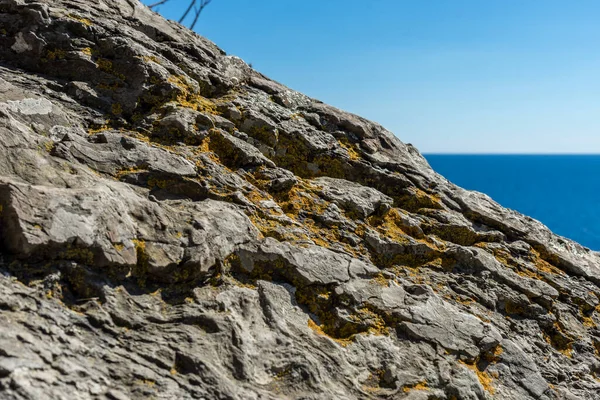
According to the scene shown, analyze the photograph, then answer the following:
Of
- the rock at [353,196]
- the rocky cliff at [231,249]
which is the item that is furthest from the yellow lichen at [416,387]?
the rock at [353,196]

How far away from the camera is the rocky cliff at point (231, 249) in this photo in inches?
255

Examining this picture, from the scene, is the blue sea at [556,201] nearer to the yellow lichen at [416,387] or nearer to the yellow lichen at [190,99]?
the yellow lichen at [190,99]

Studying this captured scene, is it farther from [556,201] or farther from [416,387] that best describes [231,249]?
[556,201]

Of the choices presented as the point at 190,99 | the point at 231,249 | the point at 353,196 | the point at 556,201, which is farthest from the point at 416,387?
the point at 556,201

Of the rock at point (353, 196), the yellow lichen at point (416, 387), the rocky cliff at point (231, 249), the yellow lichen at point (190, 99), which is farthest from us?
the yellow lichen at point (190, 99)

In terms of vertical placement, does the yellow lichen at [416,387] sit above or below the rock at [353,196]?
below

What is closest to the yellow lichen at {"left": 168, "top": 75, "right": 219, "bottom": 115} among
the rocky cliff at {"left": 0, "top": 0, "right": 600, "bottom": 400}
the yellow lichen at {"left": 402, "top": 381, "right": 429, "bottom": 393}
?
the rocky cliff at {"left": 0, "top": 0, "right": 600, "bottom": 400}

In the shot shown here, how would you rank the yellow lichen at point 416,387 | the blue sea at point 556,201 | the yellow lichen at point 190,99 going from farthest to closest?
the blue sea at point 556,201 < the yellow lichen at point 190,99 < the yellow lichen at point 416,387

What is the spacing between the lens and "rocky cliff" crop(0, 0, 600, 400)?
6488mm

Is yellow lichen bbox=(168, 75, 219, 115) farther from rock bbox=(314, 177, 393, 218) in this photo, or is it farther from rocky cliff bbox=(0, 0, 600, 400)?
rock bbox=(314, 177, 393, 218)

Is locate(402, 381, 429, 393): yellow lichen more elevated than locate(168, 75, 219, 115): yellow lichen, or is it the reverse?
locate(168, 75, 219, 115): yellow lichen

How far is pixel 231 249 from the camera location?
8070mm

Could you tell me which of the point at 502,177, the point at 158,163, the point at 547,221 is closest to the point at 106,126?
the point at 158,163

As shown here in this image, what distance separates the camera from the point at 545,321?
9.74 m
